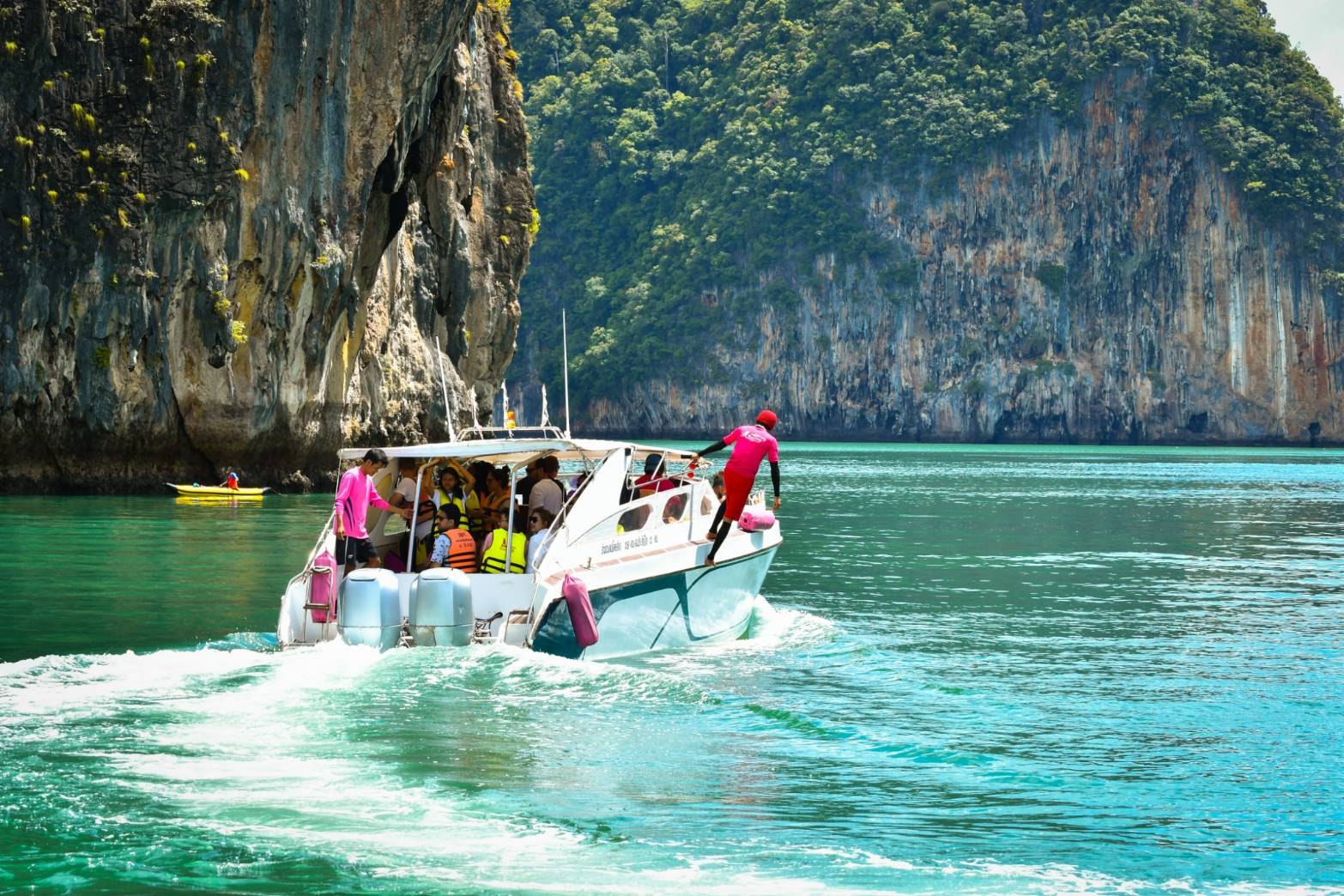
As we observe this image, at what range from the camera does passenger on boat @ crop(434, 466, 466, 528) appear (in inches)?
596

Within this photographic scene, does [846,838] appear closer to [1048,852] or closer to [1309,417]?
[1048,852]

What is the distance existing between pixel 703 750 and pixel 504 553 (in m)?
3.82

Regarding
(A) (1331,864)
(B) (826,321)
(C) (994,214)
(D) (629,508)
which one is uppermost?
(C) (994,214)

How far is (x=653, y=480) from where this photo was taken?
1652cm

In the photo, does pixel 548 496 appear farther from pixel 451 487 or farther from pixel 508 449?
pixel 451 487

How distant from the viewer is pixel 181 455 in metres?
41.7

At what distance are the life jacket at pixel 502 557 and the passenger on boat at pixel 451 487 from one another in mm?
661

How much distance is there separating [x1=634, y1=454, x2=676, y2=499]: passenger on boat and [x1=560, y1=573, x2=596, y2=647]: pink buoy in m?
2.42

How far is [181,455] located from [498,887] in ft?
117

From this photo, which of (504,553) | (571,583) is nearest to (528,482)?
(504,553)

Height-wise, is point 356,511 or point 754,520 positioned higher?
point 356,511

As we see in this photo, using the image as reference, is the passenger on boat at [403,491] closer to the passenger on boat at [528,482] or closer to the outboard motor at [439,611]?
the passenger on boat at [528,482]

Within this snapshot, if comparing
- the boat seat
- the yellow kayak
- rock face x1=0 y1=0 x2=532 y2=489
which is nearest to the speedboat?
the boat seat

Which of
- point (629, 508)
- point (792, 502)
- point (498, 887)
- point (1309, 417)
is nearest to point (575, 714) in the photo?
point (629, 508)
